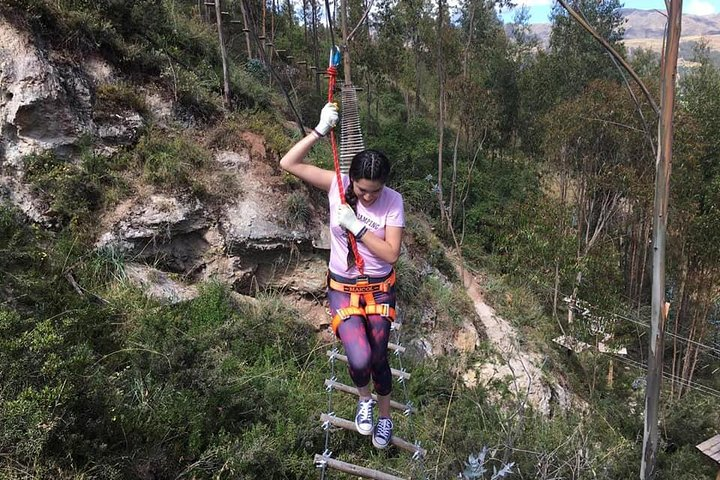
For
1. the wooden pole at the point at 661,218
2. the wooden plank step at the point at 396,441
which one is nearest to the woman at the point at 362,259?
the wooden plank step at the point at 396,441

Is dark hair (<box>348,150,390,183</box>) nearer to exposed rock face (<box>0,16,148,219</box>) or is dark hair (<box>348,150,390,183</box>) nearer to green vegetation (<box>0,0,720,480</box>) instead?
green vegetation (<box>0,0,720,480</box>)

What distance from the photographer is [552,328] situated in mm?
12211

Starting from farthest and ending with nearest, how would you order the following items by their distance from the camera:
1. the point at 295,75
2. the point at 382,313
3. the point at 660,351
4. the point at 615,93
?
the point at 295,75 < the point at 615,93 < the point at 660,351 < the point at 382,313

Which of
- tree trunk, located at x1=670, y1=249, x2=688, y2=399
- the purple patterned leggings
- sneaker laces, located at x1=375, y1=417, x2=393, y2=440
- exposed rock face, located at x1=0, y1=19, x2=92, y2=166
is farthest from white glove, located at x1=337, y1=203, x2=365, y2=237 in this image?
tree trunk, located at x1=670, y1=249, x2=688, y2=399

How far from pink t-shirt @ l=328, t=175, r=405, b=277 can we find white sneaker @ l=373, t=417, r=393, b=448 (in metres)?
1.02

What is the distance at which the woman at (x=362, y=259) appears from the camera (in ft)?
8.86

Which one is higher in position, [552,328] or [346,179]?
[346,179]

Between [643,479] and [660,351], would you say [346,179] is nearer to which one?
[660,351]

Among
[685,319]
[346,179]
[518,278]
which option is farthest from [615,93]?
[346,179]

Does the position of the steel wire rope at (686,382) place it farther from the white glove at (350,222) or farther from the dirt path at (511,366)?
the white glove at (350,222)

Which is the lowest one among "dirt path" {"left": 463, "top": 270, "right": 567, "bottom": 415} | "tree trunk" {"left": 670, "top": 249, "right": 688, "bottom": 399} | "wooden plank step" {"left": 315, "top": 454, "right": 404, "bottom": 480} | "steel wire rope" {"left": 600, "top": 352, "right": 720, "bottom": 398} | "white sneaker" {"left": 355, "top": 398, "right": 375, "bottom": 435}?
"steel wire rope" {"left": 600, "top": 352, "right": 720, "bottom": 398}

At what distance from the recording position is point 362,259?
2826mm

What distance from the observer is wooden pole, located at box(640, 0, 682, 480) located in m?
3.11

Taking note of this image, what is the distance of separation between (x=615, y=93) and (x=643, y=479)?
1310 cm
